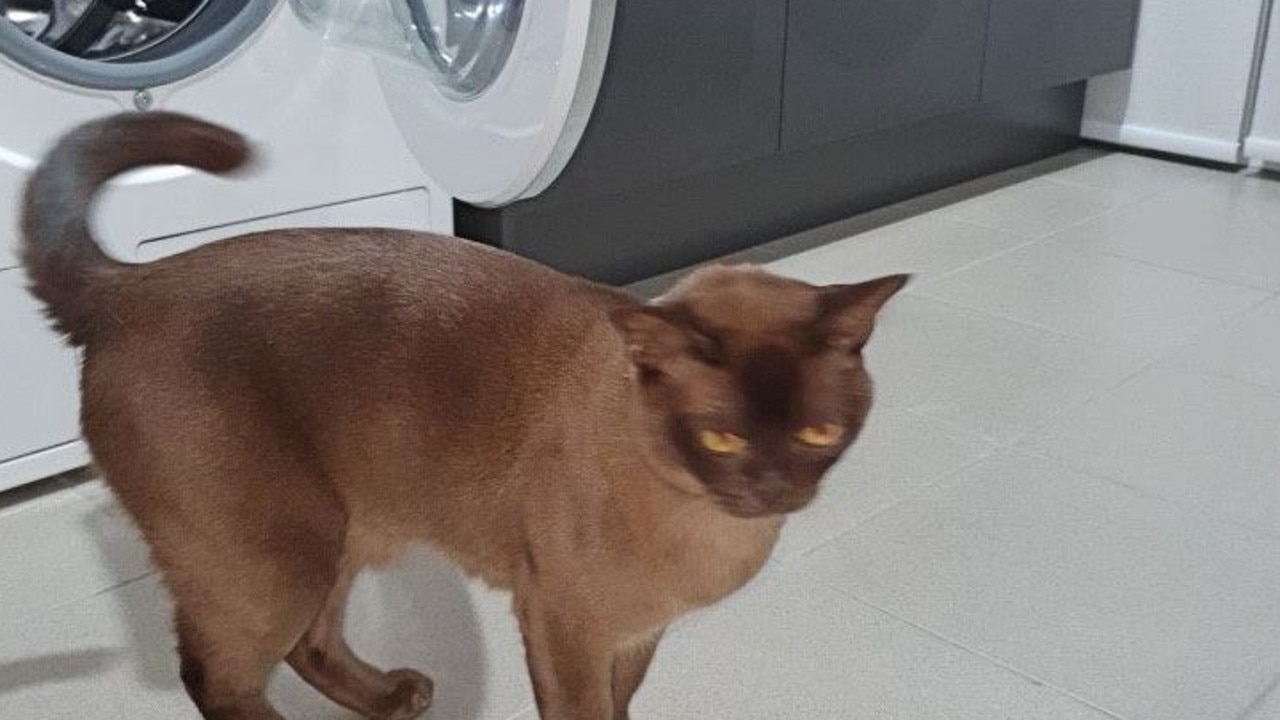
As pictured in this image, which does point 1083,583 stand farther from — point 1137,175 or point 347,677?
point 1137,175

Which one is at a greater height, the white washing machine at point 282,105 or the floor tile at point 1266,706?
the white washing machine at point 282,105

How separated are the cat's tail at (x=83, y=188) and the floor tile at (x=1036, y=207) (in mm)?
1871

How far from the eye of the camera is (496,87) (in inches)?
63.6

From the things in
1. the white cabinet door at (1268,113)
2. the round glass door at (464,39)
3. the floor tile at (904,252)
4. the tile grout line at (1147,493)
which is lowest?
the tile grout line at (1147,493)

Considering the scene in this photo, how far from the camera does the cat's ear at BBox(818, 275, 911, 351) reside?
0.78 metres

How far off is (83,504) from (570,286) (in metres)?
0.83

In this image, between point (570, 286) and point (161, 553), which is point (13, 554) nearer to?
point (161, 553)

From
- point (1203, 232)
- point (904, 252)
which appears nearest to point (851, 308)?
point (904, 252)

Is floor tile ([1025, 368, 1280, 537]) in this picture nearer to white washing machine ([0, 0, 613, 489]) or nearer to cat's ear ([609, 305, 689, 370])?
white washing machine ([0, 0, 613, 489])

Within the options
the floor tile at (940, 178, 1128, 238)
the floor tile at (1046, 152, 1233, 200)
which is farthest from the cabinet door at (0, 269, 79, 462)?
the floor tile at (1046, 152, 1233, 200)

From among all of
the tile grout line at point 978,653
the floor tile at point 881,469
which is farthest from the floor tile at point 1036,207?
the tile grout line at point 978,653

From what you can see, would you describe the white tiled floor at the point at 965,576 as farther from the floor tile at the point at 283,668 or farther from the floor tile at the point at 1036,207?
the floor tile at the point at 1036,207

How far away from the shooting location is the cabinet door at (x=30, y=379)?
1.44 metres

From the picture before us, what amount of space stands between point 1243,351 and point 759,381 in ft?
4.90
